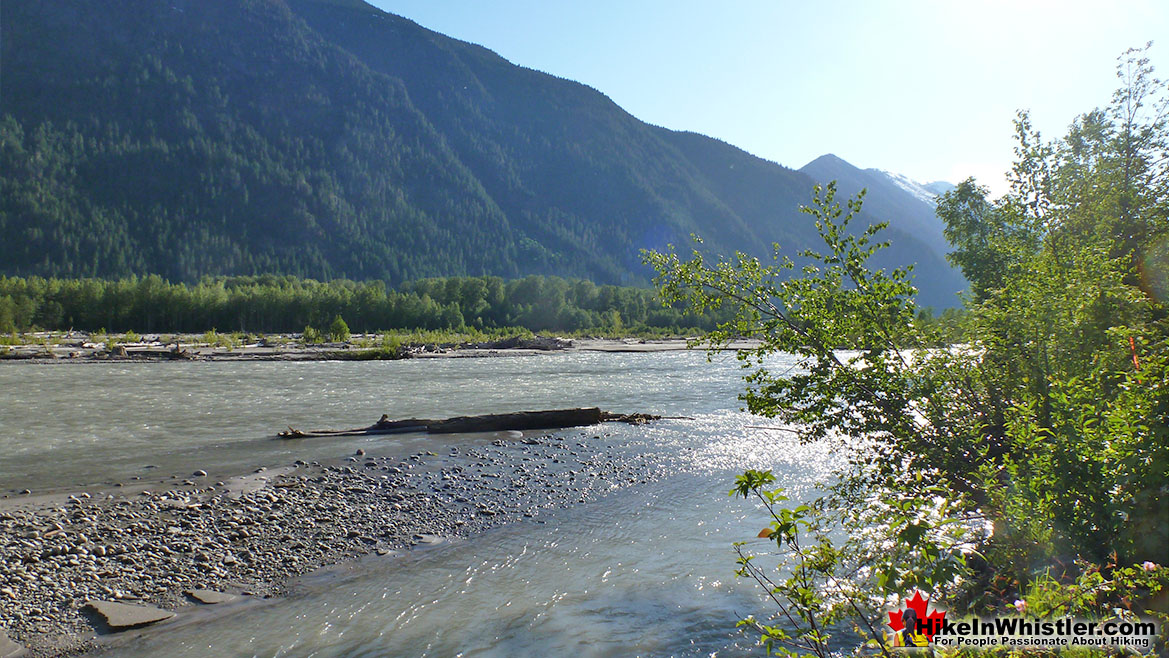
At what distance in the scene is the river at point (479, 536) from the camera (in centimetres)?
853

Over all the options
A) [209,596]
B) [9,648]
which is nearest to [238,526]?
[209,596]

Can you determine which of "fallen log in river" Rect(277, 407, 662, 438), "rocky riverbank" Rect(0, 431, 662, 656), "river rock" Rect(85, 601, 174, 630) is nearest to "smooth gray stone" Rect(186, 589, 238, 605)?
"rocky riverbank" Rect(0, 431, 662, 656)

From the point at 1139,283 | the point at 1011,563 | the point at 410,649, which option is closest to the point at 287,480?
the point at 410,649

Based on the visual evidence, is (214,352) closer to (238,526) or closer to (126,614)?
(238,526)

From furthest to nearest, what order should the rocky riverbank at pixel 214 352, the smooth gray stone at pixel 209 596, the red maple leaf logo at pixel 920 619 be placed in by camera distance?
the rocky riverbank at pixel 214 352 → the smooth gray stone at pixel 209 596 → the red maple leaf logo at pixel 920 619

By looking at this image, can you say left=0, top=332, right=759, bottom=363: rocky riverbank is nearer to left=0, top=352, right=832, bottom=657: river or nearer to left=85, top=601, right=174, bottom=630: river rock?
left=0, top=352, right=832, bottom=657: river

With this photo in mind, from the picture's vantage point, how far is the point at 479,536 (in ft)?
41.1

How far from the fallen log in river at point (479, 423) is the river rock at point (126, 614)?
12639mm

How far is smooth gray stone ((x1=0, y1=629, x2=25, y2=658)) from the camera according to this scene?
7520 mm

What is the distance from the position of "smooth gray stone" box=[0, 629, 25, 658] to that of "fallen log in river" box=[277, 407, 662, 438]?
13501 millimetres

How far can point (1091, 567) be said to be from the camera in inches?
203

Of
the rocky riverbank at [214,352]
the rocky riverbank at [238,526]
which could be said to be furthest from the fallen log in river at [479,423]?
the rocky riverbank at [214,352]

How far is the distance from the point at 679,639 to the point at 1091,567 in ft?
16.7

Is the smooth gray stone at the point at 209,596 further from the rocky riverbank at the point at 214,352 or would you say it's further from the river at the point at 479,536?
the rocky riverbank at the point at 214,352
